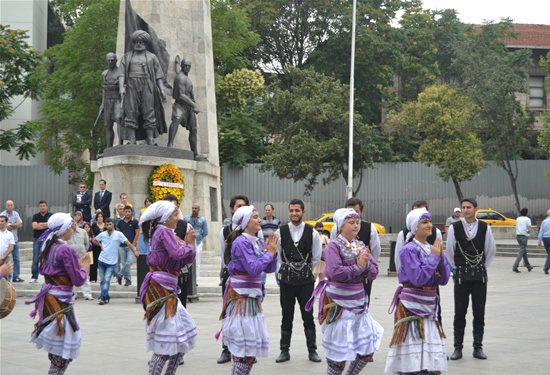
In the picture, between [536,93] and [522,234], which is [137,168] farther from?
[536,93]

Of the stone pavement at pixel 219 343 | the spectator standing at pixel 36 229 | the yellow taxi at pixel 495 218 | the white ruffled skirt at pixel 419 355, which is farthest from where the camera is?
the yellow taxi at pixel 495 218

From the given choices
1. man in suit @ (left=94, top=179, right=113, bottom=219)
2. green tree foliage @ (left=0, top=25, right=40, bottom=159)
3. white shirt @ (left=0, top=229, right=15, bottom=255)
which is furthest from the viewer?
green tree foliage @ (left=0, top=25, right=40, bottom=159)

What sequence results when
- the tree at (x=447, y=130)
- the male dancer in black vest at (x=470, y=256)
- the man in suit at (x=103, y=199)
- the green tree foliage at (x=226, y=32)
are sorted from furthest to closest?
1. the tree at (x=447, y=130)
2. the green tree foliage at (x=226, y=32)
3. the man in suit at (x=103, y=199)
4. the male dancer in black vest at (x=470, y=256)

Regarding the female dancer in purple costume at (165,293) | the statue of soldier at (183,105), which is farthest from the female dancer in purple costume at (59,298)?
the statue of soldier at (183,105)

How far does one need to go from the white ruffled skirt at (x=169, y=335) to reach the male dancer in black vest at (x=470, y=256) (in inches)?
140

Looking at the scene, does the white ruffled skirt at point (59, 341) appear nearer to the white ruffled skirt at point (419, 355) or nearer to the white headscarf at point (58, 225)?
the white headscarf at point (58, 225)

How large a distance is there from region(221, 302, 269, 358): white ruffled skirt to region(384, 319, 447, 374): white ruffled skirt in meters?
1.16

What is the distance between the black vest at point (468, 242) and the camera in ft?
31.4

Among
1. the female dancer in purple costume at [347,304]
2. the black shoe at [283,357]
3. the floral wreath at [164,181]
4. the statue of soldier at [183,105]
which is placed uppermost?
the statue of soldier at [183,105]

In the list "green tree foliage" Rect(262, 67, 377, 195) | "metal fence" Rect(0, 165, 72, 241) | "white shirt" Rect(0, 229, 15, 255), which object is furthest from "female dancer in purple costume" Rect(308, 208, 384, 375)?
"metal fence" Rect(0, 165, 72, 241)

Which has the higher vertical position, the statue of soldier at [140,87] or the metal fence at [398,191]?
the statue of soldier at [140,87]

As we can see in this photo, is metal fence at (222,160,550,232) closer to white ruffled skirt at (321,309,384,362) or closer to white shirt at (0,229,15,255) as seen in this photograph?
white shirt at (0,229,15,255)

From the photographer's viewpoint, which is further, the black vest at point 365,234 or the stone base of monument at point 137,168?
the stone base of monument at point 137,168

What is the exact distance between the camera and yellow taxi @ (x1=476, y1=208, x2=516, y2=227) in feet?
120
